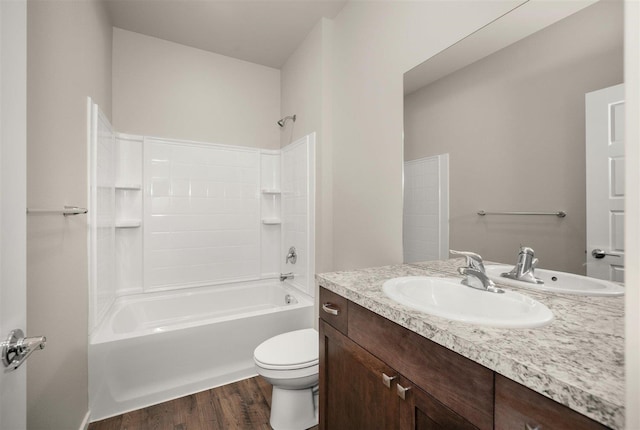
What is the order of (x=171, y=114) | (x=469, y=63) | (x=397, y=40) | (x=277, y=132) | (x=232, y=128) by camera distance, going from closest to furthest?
(x=469, y=63)
(x=397, y=40)
(x=171, y=114)
(x=232, y=128)
(x=277, y=132)

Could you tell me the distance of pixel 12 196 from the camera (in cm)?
63

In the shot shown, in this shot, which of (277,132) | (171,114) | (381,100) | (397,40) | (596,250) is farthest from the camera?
(277,132)

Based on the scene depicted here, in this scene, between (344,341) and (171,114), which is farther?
(171,114)

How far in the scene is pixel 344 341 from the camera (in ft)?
3.69

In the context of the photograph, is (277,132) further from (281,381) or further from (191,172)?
(281,381)

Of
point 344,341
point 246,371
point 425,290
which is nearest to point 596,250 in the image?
point 425,290

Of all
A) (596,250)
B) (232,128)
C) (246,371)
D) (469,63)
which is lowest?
(246,371)

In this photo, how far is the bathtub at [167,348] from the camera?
176cm

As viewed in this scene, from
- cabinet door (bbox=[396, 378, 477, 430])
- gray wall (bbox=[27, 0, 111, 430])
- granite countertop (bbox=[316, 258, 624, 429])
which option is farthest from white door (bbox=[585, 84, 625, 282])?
gray wall (bbox=[27, 0, 111, 430])

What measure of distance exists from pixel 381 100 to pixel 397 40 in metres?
0.32

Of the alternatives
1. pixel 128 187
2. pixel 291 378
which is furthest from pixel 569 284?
pixel 128 187

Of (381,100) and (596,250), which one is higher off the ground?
(381,100)

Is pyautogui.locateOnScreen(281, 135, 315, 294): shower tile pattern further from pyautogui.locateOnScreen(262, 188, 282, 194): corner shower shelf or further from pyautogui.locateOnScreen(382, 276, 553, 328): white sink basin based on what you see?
pyautogui.locateOnScreen(382, 276, 553, 328): white sink basin

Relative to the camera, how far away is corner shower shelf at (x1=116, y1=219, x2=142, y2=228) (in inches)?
95.7
